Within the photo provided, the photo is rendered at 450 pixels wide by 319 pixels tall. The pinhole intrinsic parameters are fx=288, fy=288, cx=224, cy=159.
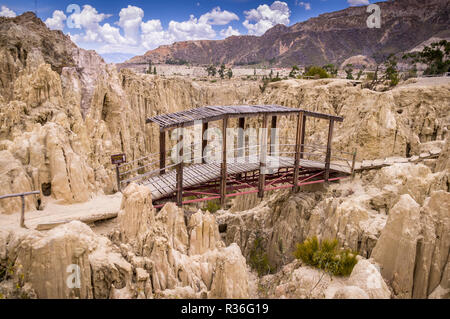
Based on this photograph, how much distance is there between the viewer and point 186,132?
38.9 m

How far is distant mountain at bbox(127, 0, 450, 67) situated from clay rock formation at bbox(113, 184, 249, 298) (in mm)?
111162

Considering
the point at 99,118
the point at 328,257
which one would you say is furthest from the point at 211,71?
the point at 328,257

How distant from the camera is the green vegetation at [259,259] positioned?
13.0 meters

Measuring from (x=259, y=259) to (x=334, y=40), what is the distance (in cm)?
16599

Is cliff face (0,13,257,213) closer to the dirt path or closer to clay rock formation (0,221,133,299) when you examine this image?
the dirt path

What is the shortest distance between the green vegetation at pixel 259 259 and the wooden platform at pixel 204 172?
384 centimetres

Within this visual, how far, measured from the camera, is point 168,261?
301 inches

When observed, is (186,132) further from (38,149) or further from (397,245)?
(397,245)

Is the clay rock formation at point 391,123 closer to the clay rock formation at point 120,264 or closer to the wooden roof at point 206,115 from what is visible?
the wooden roof at point 206,115

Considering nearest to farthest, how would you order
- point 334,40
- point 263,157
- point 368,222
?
1. point 368,222
2. point 263,157
3. point 334,40

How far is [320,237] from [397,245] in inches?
129

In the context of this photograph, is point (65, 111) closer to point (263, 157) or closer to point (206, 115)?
point (206, 115)

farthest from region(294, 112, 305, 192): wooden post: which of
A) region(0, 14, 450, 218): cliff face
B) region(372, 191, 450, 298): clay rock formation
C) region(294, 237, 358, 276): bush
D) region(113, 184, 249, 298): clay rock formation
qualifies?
region(0, 14, 450, 218): cliff face
